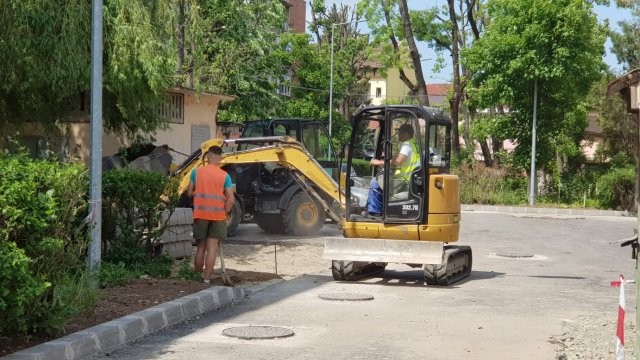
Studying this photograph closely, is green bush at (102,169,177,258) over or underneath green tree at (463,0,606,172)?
underneath

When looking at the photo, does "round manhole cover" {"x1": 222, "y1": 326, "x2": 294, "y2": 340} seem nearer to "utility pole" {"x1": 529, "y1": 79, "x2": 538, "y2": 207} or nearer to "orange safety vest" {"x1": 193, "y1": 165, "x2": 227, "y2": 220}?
"orange safety vest" {"x1": 193, "y1": 165, "x2": 227, "y2": 220}

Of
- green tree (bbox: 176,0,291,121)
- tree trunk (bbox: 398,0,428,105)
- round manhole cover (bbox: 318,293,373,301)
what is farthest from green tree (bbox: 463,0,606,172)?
round manhole cover (bbox: 318,293,373,301)

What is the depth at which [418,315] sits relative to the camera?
10758 millimetres

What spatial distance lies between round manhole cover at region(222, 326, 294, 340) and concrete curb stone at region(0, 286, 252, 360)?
2.31 ft

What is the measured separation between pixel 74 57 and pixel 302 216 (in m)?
9.17

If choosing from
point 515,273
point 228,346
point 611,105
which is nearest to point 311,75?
point 611,105

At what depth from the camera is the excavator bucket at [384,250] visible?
518 inches

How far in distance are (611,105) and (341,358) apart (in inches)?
1582

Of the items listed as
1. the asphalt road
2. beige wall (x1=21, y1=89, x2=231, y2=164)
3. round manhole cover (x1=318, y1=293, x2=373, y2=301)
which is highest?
beige wall (x1=21, y1=89, x2=231, y2=164)

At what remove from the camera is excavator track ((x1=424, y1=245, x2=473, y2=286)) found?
13.3 meters

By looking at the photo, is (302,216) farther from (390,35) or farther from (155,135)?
(390,35)

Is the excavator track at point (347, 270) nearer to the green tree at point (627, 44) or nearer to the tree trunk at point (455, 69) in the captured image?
the tree trunk at point (455, 69)

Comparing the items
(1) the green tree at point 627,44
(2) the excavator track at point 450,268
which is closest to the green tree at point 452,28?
(1) the green tree at point 627,44

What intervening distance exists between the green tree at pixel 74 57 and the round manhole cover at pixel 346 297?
4.35 meters
